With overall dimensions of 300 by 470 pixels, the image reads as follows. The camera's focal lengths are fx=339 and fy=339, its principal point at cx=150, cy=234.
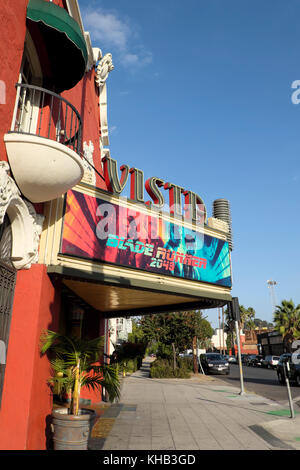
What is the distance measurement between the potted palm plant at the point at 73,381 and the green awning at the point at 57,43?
6.02 m

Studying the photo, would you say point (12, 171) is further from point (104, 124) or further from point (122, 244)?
point (104, 124)

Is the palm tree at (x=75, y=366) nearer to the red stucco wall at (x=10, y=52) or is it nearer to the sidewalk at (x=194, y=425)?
the sidewalk at (x=194, y=425)

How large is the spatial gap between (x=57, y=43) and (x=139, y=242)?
545cm

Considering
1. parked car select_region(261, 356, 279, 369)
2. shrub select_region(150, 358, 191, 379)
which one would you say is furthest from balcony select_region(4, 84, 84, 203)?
parked car select_region(261, 356, 279, 369)

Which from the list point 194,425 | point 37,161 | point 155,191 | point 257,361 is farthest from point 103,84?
point 257,361

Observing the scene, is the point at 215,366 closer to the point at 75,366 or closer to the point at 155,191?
the point at 155,191

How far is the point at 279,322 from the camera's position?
48531mm

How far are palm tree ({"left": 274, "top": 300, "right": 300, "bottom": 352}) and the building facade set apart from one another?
39162 mm

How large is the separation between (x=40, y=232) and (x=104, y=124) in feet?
39.4

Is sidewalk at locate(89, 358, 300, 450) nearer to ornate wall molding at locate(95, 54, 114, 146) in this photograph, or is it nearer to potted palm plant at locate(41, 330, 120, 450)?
potted palm plant at locate(41, 330, 120, 450)

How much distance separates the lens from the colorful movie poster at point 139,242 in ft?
28.2

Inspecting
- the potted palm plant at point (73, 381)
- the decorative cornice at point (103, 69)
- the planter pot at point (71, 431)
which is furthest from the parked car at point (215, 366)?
the planter pot at point (71, 431)

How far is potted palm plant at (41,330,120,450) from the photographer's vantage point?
250 inches

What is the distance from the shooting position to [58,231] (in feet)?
26.5
